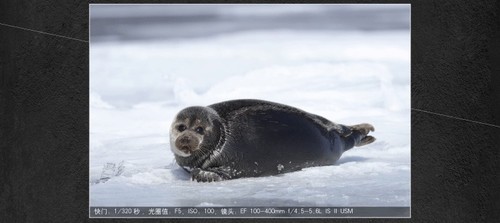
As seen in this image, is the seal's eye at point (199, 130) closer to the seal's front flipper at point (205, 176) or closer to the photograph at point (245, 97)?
the photograph at point (245, 97)

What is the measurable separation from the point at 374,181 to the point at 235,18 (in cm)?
140

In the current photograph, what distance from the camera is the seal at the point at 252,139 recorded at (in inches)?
298

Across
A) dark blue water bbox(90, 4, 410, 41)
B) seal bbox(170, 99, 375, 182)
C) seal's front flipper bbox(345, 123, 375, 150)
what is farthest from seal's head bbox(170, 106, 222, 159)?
seal's front flipper bbox(345, 123, 375, 150)

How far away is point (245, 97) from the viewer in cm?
764

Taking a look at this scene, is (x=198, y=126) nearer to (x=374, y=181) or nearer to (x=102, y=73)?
(x=102, y=73)

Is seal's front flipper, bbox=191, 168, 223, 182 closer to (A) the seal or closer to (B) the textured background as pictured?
(A) the seal
